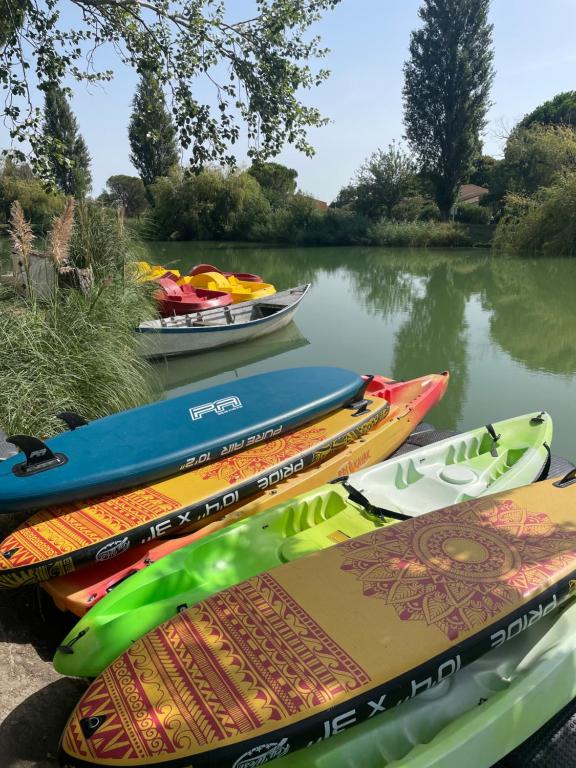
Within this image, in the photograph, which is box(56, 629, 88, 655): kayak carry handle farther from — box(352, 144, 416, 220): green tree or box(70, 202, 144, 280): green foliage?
box(352, 144, 416, 220): green tree

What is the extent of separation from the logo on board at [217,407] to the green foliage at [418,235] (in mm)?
25126

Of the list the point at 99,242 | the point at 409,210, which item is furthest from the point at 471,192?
the point at 99,242

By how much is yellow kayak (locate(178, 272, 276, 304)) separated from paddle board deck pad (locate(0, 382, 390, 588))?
7.75 metres

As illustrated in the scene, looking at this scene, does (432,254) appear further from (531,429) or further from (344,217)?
(531,429)

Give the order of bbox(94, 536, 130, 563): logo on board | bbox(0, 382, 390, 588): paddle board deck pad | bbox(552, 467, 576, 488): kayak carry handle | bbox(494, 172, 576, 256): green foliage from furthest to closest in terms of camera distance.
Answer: bbox(494, 172, 576, 256): green foliage, bbox(552, 467, 576, 488): kayak carry handle, bbox(94, 536, 130, 563): logo on board, bbox(0, 382, 390, 588): paddle board deck pad

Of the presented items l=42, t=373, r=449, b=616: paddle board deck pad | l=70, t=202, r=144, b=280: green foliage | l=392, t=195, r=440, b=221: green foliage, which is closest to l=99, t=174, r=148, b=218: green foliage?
l=392, t=195, r=440, b=221: green foliage

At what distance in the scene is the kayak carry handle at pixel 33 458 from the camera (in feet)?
9.48

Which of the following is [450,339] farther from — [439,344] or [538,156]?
[538,156]

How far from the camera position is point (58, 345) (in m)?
4.50

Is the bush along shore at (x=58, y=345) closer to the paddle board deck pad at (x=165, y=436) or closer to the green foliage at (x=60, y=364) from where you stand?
the green foliage at (x=60, y=364)

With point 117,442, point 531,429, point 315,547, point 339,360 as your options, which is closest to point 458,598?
point 315,547

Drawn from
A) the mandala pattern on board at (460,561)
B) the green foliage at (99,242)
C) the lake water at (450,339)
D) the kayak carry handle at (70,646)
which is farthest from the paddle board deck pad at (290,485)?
the green foliage at (99,242)

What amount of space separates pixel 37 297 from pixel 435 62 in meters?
31.5

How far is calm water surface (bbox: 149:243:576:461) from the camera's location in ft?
22.6
